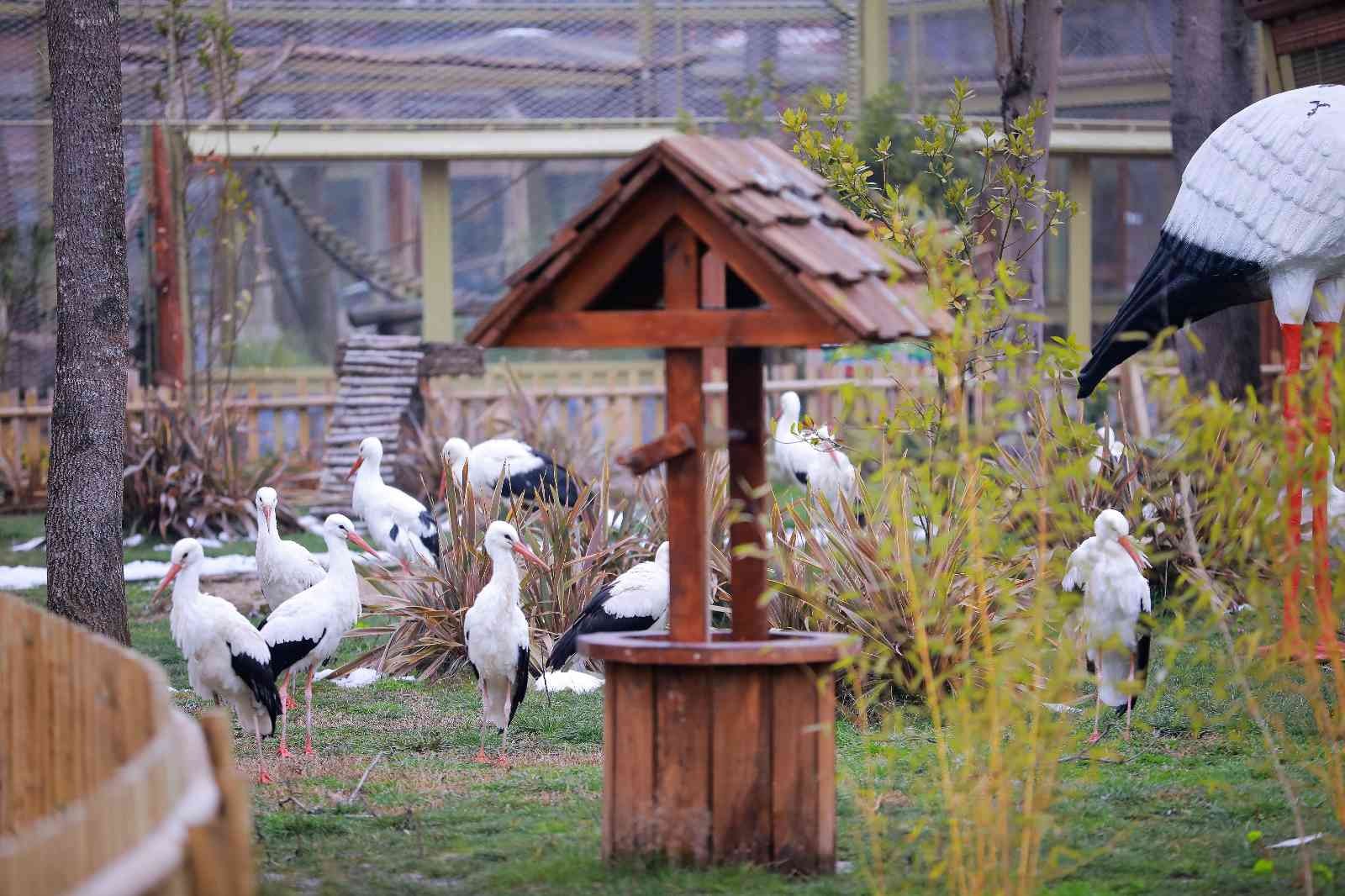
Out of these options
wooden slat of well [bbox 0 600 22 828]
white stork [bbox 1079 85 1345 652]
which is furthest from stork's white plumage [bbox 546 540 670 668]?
wooden slat of well [bbox 0 600 22 828]

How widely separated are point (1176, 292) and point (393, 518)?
4.72 meters

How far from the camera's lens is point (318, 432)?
1667cm

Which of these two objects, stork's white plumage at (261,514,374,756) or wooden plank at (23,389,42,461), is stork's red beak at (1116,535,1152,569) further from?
wooden plank at (23,389,42,461)

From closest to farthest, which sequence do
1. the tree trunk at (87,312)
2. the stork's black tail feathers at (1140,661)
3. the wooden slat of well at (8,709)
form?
the wooden slat of well at (8,709), the stork's black tail feathers at (1140,661), the tree trunk at (87,312)

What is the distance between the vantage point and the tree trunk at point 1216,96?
12367 millimetres

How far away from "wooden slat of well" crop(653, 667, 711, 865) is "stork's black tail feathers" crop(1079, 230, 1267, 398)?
366cm

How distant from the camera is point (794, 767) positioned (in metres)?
4.52

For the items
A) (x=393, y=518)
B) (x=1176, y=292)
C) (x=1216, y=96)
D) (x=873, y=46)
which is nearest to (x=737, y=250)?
(x=1176, y=292)

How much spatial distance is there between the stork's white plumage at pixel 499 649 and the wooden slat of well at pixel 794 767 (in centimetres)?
219

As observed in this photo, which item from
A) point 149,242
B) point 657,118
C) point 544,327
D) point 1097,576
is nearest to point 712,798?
point 544,327

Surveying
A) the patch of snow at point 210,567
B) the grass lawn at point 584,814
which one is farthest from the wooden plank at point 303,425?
the grass lawn at point 584,814

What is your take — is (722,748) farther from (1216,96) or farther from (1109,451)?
(1216,96)

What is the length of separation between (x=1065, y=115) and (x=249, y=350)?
9600 millimetres

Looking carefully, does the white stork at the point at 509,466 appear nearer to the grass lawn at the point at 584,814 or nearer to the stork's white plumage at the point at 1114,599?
the grass lawn at the point at 584,814
